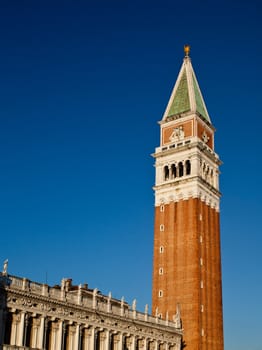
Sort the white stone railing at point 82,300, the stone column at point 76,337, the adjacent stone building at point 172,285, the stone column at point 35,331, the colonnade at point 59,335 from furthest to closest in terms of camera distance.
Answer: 1. the stone column at point 76,337
2. the adjacent stone building at point 172,285
3. the stone column at point 35,331
4. the white stone railing at point 82,300
5. the colonnade at point 59,335

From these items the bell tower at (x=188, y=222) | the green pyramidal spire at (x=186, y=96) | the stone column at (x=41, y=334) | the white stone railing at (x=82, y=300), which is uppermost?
the green pyramidal spire at (x=186, y=96)

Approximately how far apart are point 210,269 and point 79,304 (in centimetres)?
3306

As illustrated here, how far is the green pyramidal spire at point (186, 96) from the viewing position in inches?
3765

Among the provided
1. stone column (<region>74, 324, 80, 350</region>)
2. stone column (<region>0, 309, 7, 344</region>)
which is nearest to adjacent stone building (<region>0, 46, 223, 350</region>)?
stone column (<region>74, 324, 80, 350</region>)

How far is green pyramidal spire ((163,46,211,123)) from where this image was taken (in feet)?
314

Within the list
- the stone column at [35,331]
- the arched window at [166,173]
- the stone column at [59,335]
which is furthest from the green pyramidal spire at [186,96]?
the stone column at [35,331]

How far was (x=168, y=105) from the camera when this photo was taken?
98.9m

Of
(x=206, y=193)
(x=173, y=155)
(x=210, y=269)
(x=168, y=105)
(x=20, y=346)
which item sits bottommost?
(x=20, y=346)

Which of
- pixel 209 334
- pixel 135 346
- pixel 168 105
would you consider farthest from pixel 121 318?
pixel 168 105

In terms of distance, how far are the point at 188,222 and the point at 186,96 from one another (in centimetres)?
2356

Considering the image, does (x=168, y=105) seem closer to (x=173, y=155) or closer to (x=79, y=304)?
(x=173, y=155)

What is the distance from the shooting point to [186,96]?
9688cm

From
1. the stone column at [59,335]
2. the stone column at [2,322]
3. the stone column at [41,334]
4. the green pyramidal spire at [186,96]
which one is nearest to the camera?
the stone column at [2,322]

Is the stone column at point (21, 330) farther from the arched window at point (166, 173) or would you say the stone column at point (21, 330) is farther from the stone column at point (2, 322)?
the arched window at point (166, 173)
